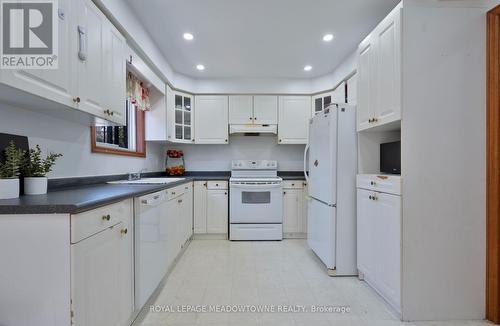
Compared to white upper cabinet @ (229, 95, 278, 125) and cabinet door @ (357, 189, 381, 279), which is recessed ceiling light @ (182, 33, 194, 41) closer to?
white upper cabinet @ (229, 95, 278, 125)

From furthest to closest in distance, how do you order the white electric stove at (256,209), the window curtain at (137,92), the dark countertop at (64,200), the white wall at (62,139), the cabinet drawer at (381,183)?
the white electric stove at (256,209) < the window curtain at (137,92) < the cabinet drawer at (381,183) < the white wall at (62,139) < the dark countertop at (64,200)

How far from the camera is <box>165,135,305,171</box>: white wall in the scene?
429cm

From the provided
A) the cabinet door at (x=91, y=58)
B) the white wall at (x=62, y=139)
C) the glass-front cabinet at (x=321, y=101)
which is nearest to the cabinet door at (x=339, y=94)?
the glass-front cabinet at (x=321, y=101)

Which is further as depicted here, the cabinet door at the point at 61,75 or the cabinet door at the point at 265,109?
the cabinet door at the point at 265,109

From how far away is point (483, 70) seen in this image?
5.61ft

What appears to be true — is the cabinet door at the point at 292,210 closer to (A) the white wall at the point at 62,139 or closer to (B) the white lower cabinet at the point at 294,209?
(B) the white lower cabinet at the point at 294,209

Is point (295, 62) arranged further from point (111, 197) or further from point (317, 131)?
point (111, 197)

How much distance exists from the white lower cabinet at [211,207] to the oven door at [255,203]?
14cm

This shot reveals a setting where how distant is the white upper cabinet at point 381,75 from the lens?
1.77 meters

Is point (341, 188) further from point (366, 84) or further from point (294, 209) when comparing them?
point (294, 209)

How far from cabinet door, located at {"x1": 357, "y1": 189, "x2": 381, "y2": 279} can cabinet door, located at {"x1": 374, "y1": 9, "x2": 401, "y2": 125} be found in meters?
0.69

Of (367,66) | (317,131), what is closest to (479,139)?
(367,66)

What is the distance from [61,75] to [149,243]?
4.00 ft

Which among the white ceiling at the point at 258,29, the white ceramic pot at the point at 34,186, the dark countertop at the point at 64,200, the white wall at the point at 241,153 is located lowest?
the dark countertop at the point at 64,200
